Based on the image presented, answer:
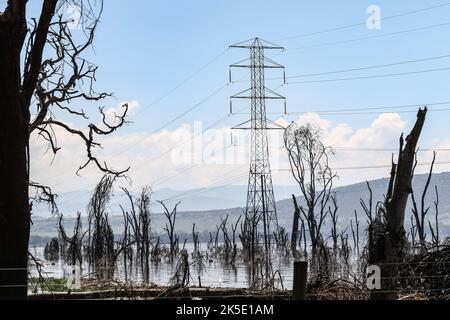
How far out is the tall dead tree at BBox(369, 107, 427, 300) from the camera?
8758mm

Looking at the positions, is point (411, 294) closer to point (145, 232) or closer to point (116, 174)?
point (116, 174)

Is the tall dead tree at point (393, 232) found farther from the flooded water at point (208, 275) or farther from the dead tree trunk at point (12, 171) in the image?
the dead tree trunk at point (12, 171)

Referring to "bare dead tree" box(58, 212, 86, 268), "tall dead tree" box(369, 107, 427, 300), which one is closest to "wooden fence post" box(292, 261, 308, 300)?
"tall dead tree" box(369, 107, 427, 300)

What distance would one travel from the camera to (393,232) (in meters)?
8.87

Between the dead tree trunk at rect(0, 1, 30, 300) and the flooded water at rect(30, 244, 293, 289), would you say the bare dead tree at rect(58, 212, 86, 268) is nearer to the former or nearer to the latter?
the flooded water at rect(30, 244, 293, 289)

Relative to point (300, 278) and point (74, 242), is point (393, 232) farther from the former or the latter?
point (74, 242)

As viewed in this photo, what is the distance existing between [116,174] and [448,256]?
564 cm

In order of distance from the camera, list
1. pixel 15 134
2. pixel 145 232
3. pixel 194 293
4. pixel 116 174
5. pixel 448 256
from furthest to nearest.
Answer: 1. pixel 145 232
2. pixel 194 293
3. pixel 448 256
4. pixel 116 174
5. pixel 15 134

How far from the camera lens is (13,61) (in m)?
7.71
